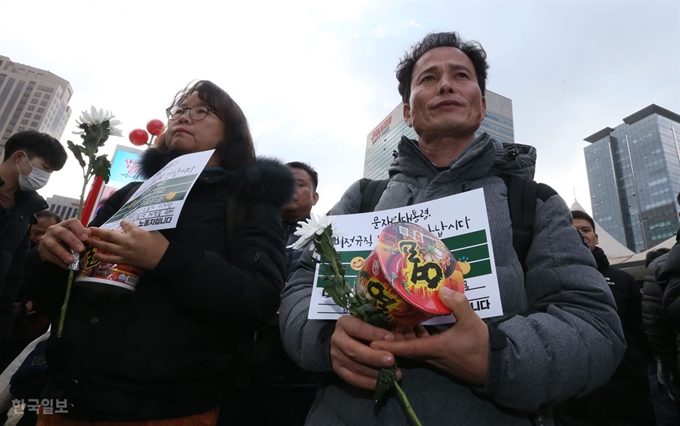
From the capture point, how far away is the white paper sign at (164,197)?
122cm

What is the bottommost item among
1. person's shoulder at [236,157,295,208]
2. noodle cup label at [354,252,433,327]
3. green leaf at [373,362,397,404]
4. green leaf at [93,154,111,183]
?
green leaf at [373,362,397,404]

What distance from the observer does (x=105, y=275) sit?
1.12 m

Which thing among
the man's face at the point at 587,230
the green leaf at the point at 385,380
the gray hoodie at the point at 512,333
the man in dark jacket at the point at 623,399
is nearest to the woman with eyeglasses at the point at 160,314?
the gray hoodie at the point at 512,333

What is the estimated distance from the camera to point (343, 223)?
1109 mm

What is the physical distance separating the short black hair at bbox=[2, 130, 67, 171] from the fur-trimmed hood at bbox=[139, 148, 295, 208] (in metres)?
2.03

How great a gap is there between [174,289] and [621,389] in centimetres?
339

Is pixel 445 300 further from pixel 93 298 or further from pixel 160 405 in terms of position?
pixel 93 298

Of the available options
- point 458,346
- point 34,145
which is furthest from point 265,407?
point 34,145

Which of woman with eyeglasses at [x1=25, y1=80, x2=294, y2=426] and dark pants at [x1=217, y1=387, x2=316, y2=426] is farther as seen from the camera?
dark pants at [x1=217, y1=387, x2=316, y2=426]

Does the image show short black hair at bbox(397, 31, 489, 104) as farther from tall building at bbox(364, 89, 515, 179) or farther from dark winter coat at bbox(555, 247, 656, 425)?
tall building at bbox(364, 89, 515, 179)

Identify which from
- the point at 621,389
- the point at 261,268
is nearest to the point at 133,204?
the point at 261,268

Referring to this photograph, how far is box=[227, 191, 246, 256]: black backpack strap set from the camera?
149 cm

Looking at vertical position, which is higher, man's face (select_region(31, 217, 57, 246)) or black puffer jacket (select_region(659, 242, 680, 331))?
man's face (select_region(31, 217, 57, 246))

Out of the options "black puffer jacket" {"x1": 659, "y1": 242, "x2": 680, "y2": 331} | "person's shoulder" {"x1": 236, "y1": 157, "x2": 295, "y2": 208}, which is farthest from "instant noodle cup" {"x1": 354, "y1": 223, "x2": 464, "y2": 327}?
"black puffer jacket" {"x1": 659, "y1": 242, "x2": 680, "y2": 331}
